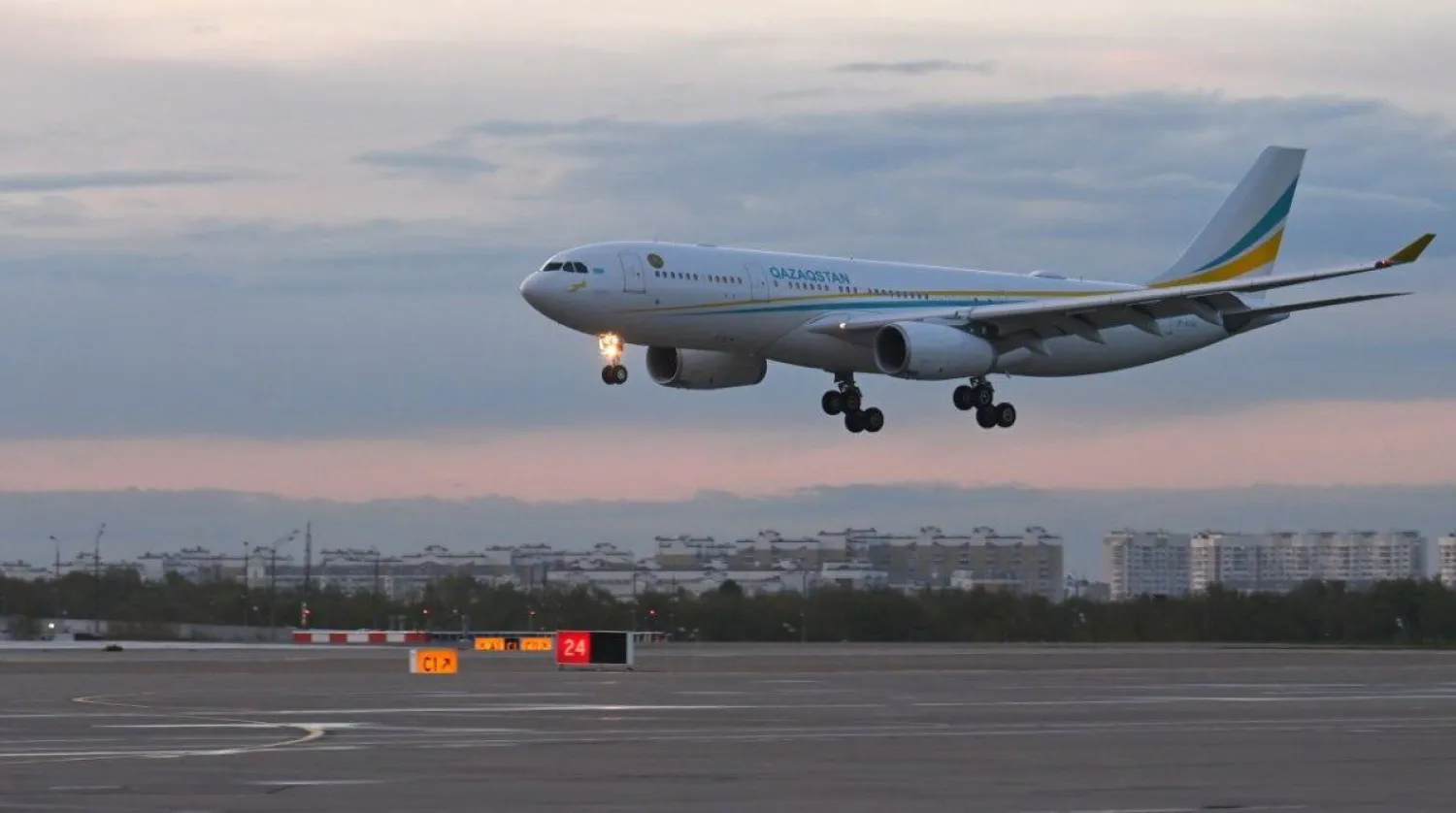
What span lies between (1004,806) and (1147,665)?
4004 centimetres

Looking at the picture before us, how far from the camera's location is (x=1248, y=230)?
3012 inches

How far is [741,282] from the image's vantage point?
196 ft

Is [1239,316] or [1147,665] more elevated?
[1239,316]

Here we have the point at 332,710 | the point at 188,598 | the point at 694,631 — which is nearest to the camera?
the point at 332,710

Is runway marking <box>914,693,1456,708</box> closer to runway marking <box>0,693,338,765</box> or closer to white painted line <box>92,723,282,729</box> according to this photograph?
white painted line <box>92,723,282,729</box>

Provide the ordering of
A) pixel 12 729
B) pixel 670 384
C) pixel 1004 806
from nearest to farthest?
pixel 1004 806, pixel 12 729, pixel 670 384

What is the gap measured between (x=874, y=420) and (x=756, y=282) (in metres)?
7.85

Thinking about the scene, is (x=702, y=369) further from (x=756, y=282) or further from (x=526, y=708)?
(x=526, y=708)

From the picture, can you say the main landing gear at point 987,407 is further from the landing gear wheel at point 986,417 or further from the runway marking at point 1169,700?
the runway marking at point 1169,700

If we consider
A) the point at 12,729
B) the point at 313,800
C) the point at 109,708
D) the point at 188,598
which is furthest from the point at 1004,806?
the point at 188,598

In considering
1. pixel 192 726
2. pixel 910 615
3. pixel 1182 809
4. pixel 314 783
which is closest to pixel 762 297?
pixel 192 726

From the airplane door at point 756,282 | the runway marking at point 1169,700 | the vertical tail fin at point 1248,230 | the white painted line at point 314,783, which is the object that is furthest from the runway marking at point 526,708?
the vertical tail fin at point 1248,230

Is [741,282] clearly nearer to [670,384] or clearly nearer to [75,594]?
[670,384]

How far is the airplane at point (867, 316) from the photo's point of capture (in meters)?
58.0
